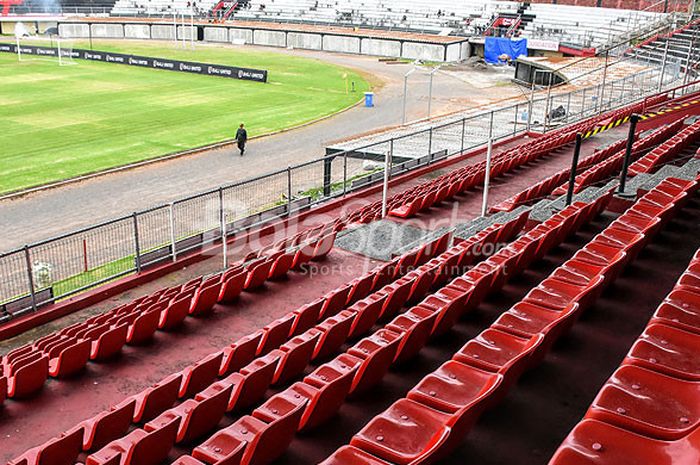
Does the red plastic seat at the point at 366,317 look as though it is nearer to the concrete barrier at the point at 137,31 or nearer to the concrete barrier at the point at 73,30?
the concrete barrier at the point at 137,31

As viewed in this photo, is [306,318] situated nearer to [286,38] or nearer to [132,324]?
[132,324]

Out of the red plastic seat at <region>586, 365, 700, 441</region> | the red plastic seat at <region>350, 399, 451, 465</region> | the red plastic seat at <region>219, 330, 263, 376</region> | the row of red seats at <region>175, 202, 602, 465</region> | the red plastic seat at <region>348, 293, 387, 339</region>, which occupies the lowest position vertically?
the red plastic seat at <region>219, 330, 263, 376</region>

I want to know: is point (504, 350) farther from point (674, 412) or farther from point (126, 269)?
point (126, 269)

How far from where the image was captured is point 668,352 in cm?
551

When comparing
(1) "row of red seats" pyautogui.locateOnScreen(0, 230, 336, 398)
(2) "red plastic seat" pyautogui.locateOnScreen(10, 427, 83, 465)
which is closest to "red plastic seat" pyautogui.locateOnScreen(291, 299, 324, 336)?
(1) "row of red seats" pyautogui.locateOnScreen(0, 230, 336, 398)

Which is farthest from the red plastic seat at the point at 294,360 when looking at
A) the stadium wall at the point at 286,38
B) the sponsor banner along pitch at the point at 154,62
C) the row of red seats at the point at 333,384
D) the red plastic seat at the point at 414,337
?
the stadium wall at the point at 286,38

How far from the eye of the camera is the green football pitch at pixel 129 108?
28.3 m

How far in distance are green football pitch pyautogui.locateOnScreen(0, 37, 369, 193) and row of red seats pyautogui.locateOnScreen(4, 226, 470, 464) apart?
17.9 m

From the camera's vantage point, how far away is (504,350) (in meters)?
6.50

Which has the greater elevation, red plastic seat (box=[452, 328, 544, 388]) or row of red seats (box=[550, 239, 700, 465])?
row of red seats (box=[550, 239, 700, 465])

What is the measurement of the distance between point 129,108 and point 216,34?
40.3m

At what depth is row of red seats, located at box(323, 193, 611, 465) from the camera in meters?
4.86

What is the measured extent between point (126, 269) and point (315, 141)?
17340 millimetres

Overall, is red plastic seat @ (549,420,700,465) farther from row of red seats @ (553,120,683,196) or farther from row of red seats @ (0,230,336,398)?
row of red seats @ (553,120,683,196)
